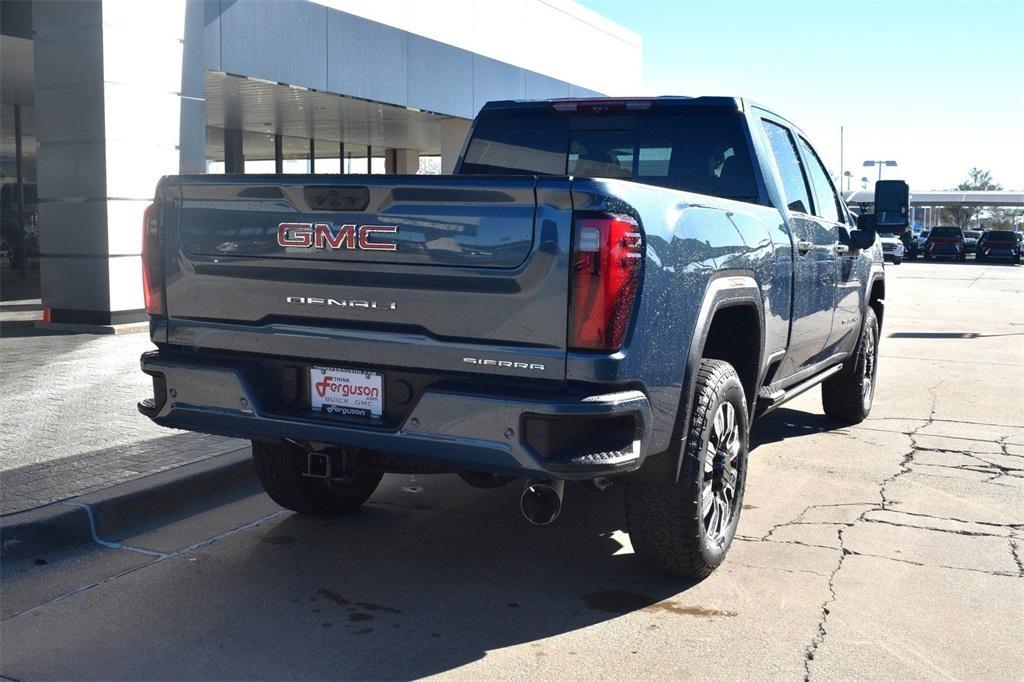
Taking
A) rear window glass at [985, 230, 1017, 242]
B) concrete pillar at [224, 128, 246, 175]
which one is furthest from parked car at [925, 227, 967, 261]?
concrete pillar at [224, 128, 246, 175]

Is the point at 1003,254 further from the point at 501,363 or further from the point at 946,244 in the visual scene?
the point at 501,363

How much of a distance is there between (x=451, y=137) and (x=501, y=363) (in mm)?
18585

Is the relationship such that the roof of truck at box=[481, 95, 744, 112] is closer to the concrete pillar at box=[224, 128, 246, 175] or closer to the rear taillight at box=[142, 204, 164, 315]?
the rear taillight at box=[142, 204, 164, 315]

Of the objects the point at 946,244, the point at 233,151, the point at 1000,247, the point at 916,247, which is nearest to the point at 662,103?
the point at 233,151

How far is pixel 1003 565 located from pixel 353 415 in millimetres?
3083

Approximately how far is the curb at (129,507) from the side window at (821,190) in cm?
387

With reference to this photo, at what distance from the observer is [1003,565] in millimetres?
4871

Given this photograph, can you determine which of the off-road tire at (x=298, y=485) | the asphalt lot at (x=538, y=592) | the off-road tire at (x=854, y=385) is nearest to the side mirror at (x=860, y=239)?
the off-road tire at (x=854, y=385)

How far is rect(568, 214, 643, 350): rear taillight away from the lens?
3.61 meters

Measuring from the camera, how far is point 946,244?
162 ft

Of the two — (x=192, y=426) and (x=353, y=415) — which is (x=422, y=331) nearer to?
(x=353, y=415)

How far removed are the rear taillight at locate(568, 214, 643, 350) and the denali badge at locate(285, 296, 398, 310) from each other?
0.73 meters

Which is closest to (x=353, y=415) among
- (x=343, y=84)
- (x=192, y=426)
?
(x=192, y=426)

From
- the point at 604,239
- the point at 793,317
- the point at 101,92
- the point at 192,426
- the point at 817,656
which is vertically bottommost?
the point at 817,656
